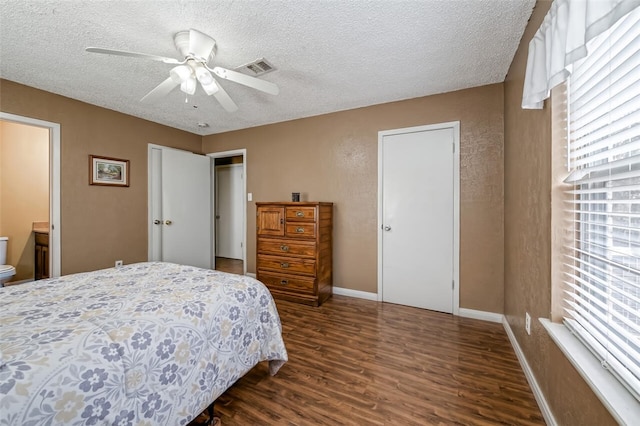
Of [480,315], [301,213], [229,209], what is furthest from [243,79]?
[229,209]

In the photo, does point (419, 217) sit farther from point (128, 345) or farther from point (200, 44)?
point (128, 345)

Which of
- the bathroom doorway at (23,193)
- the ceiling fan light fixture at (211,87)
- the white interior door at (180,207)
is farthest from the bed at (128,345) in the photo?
the bathroom doorway at (23,193)

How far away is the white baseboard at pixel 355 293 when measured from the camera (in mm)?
3204

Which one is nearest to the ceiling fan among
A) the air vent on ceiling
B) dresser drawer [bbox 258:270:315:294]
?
the air vent on ceiling

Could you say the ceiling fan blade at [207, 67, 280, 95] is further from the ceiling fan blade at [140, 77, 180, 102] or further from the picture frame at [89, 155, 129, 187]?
Result: the picture frame at [89, 155, 129, 187]

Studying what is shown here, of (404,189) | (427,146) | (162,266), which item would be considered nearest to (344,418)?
(162,266)

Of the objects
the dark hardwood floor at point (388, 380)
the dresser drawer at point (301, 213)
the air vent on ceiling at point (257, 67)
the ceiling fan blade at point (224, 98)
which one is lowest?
the dark hardwood floor at point (388, 380)

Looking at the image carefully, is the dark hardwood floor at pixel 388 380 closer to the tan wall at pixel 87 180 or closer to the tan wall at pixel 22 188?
the tan wall at pixel 87 180

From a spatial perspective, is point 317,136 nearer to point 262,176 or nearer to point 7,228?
point 262,176

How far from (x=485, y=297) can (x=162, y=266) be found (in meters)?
3.09

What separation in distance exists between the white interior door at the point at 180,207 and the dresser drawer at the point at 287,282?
150 cm

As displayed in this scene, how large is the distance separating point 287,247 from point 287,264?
215mm

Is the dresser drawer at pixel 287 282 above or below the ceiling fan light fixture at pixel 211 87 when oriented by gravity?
below

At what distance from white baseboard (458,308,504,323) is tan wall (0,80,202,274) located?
417 cm
